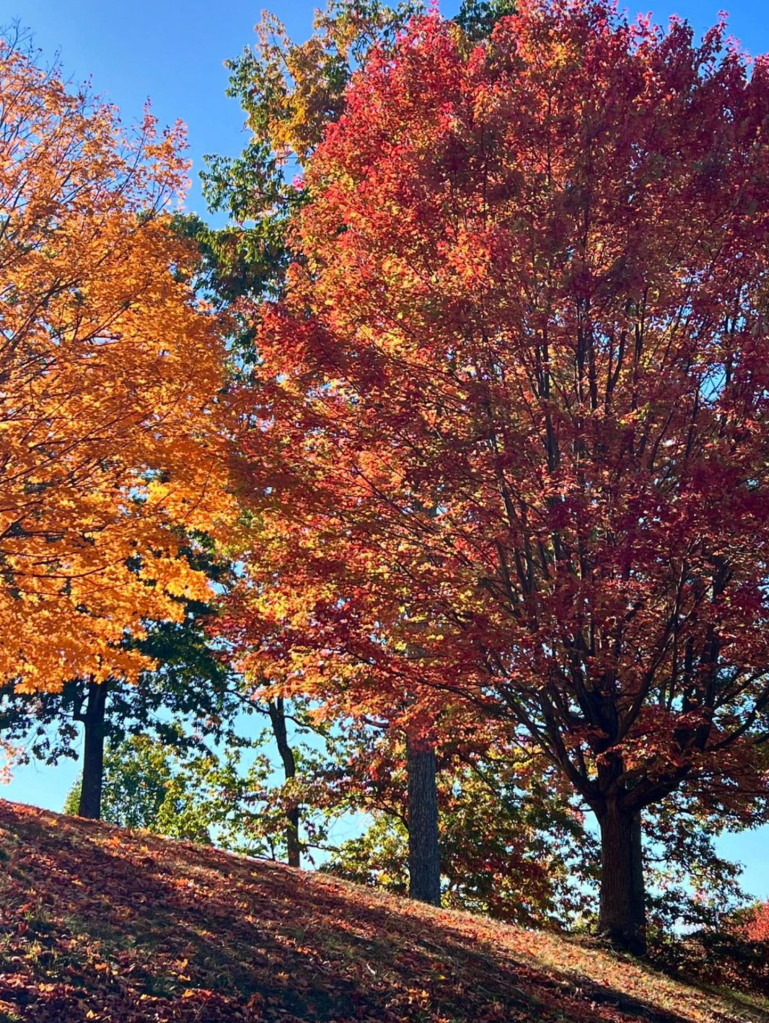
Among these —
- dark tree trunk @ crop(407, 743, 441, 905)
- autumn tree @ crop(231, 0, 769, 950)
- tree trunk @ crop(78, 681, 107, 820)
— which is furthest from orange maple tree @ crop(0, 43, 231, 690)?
tree trunk @ crop(78, 681, 107, 820)

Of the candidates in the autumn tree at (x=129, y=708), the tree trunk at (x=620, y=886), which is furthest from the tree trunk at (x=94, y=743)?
the tree trunk at (x=620, y=886)

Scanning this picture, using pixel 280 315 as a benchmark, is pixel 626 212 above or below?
above

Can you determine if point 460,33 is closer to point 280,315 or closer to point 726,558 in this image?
point 280,315

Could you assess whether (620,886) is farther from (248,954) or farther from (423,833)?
(248,954)

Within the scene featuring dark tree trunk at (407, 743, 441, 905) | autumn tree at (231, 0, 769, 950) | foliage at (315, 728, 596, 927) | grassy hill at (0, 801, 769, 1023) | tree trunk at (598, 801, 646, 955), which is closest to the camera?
grassy hill at (0, 801, 769, 1023)

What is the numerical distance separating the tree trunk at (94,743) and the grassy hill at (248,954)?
1029 centimetres

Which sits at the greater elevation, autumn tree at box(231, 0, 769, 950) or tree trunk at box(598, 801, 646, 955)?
autumn tree at box(231, 0, 769, 950)

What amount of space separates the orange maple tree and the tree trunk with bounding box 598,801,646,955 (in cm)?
729

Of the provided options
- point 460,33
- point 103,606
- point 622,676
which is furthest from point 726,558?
point 460,33

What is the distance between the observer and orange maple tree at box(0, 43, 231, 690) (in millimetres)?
12031

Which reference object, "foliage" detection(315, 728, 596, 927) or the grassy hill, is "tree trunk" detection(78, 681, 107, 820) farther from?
the grassy hill

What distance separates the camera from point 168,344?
12.5 m

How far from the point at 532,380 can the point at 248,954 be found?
7.72m

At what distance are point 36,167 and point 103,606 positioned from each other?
6457 mm
